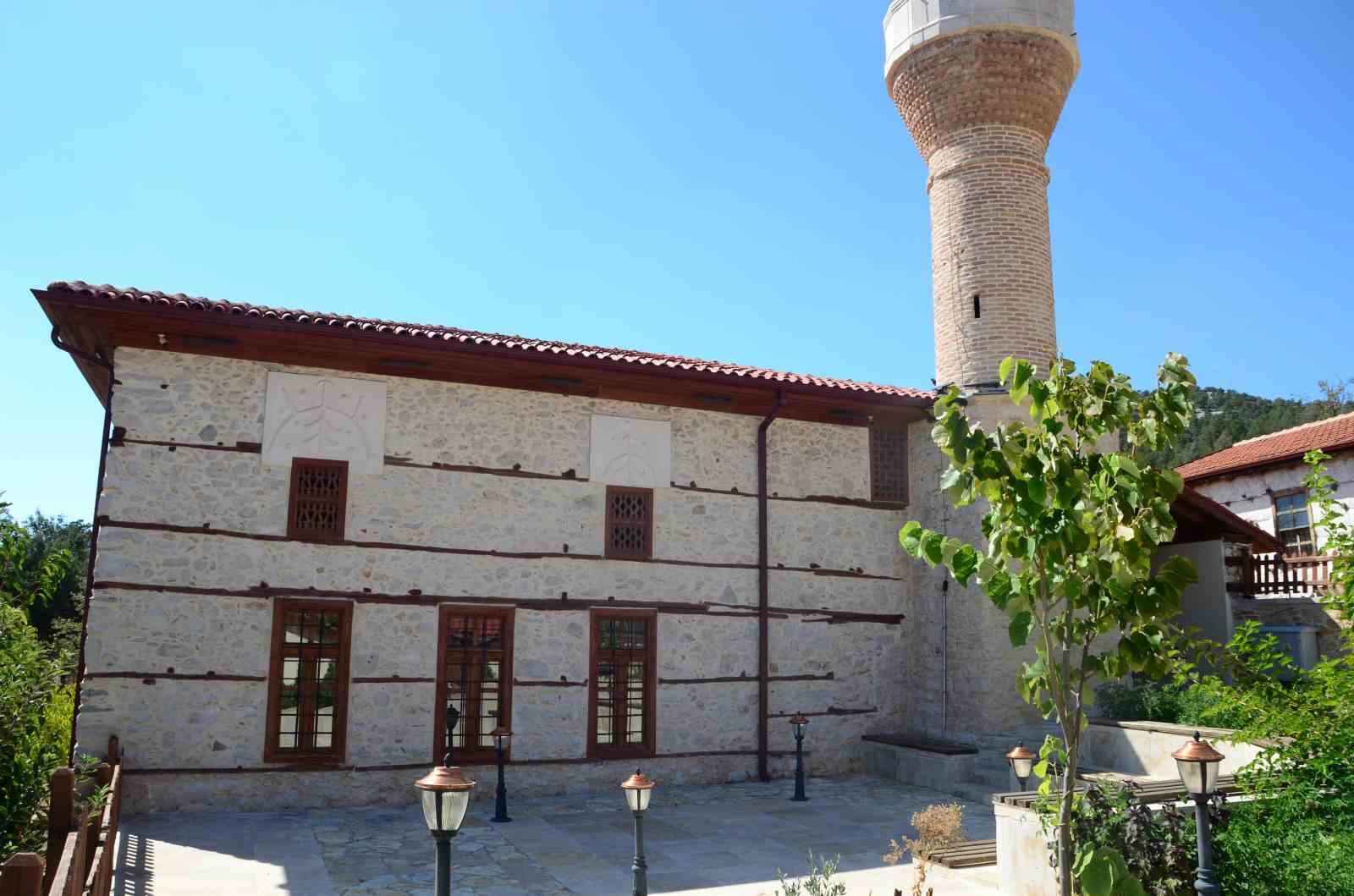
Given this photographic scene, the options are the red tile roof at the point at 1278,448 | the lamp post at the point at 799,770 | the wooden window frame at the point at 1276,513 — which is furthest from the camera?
the wooden window frame at the point at 1276,513

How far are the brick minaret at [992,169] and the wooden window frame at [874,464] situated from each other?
0.99 meters

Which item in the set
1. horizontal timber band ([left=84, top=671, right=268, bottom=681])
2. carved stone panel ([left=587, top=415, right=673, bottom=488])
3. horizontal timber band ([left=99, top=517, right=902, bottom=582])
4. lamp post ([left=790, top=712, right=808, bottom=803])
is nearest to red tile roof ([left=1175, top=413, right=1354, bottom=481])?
horizontal timber band ([left=99, top=517, right=902, bottom=582])

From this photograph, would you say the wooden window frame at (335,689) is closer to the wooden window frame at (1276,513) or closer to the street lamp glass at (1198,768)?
the street lamp glass at (1198,768)

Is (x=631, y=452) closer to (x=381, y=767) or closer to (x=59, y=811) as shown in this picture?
(x=381, y=767)

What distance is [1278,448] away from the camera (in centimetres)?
1972

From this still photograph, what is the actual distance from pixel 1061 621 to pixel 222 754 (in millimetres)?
9499

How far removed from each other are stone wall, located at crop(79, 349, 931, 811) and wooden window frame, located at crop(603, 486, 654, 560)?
0.11 m

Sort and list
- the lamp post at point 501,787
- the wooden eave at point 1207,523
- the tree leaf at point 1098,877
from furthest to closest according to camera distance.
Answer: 1. the wooden eave at point 1207,523
2. the lamp post at point 501,787
3. the tree leaf at point 1098,877

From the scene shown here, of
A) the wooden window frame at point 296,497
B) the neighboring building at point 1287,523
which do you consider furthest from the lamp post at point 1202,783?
the neighboring building at point 1287,523

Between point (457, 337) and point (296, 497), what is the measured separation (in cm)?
262

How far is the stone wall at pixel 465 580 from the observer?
1066cm

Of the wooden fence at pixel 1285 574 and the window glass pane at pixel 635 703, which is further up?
the wooden fence at pixel 1285 574

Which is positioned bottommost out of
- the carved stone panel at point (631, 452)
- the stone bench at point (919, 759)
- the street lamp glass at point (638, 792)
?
the stone bench at point (919, 759)

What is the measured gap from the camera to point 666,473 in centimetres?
1321
